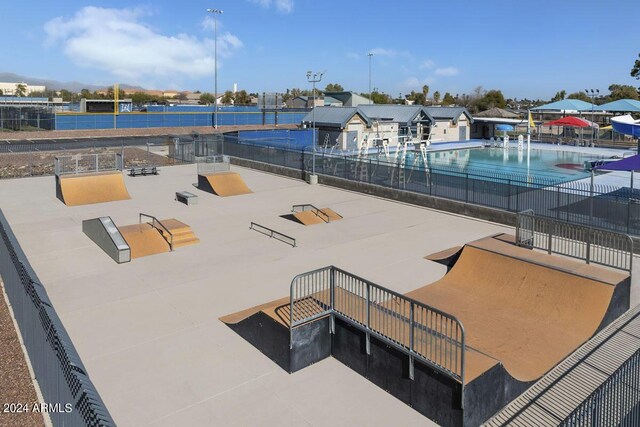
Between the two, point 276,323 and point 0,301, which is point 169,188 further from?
point 276,323

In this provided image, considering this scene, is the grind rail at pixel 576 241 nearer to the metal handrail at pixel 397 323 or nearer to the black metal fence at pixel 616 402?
the metal handrail at pixel 397 323

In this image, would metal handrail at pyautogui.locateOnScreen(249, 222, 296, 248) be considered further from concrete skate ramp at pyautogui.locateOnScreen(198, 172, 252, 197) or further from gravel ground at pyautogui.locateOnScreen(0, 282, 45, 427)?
gravel ground at pyautogui.locateOnScreen(0, 282, 45, 427)

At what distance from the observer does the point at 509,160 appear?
47.4m

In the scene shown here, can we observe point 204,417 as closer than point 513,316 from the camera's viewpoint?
Yes

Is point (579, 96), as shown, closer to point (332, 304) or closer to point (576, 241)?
point (576, 241)

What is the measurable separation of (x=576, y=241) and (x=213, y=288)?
1050 cm

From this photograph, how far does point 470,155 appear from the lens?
51.7 m

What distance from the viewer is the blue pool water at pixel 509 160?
39.5 m

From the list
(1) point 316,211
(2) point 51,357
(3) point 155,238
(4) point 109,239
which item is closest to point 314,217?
(1) point 316,211

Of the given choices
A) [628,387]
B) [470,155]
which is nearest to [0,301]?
[628,387]

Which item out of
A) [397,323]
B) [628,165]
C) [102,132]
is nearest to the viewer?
[397,323]

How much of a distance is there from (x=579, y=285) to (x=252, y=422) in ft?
25.0

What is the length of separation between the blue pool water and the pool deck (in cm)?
1858

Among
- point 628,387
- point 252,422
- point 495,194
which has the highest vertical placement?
point 495,194
